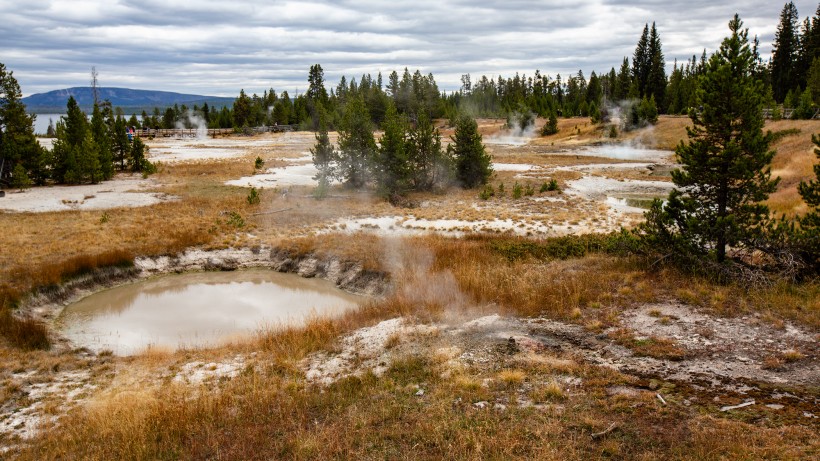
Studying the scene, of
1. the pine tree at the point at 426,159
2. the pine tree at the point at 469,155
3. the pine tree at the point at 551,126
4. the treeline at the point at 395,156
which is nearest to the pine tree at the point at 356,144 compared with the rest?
the treeline at the point at 395,156

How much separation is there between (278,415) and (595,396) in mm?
5305

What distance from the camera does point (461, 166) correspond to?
120 feet

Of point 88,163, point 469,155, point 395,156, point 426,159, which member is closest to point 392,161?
point 395,156

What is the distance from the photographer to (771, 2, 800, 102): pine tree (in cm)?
7119

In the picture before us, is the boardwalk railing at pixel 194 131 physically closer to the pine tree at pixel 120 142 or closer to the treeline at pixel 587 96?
the treeline at pixel 587 96

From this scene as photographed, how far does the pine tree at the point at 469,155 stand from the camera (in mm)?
35875

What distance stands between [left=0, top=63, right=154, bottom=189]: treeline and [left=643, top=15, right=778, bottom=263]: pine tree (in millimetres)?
39662

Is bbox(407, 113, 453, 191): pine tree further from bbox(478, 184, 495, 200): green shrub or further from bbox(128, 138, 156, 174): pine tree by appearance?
bbox(128, 138, 156, 174): pine tree

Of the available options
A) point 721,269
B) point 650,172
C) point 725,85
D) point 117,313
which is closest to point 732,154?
point 725,85

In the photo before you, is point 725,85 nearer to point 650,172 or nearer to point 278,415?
point 278,415

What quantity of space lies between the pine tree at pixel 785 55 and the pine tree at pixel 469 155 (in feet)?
198

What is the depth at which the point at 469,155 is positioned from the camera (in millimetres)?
36312

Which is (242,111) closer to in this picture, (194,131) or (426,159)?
(194,131)

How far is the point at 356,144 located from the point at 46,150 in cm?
2445
